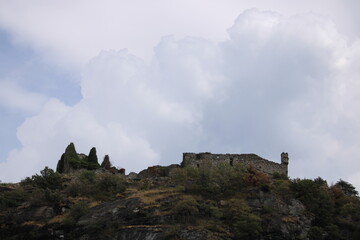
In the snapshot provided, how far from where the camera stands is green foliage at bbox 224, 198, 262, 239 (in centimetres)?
4781

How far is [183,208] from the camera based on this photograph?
50.1 m

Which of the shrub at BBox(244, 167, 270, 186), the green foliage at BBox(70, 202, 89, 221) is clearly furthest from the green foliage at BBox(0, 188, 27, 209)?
the shrub at BBox(244, 167, 270, 186)

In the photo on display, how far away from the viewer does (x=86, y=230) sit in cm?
5103

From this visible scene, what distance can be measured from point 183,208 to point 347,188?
25.9 meters

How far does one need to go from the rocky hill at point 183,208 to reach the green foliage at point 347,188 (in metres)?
6.50

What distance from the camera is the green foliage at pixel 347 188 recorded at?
2635 inches

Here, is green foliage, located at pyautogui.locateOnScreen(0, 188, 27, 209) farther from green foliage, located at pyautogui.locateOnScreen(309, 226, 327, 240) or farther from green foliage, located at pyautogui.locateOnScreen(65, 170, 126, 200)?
green foliage, located at pyautogui.locateOnScreen(309, 226, 327, 240)

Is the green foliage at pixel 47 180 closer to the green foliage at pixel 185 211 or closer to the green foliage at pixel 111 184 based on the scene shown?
the green foliage at pixel 111 184

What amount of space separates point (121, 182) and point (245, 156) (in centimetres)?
1515

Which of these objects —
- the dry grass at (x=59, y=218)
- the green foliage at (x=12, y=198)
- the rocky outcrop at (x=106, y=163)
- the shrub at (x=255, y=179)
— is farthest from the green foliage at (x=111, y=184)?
the rocky outcrop at (x=106, y=163)

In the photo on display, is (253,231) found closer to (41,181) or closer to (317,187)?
(317,187)

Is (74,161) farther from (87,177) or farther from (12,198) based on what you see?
(12,198)

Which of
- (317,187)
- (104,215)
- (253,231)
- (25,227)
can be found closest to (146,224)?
(104,215)

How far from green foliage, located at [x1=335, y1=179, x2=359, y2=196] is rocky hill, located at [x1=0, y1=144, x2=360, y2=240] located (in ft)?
21.3
